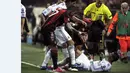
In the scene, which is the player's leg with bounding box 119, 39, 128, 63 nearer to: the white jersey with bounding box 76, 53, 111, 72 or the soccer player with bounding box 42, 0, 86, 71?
the white jersey with bounding box 76, 53, 111, 72

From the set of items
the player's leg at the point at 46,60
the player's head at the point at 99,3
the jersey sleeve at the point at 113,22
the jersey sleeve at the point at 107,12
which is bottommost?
the player's leg at the point at 46,60

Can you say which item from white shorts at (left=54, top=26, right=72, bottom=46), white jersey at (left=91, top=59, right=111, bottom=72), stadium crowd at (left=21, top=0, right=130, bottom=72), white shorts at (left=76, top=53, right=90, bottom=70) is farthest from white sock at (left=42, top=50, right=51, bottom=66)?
white jersey at (left=91, top=59, right=111, bottom=72)

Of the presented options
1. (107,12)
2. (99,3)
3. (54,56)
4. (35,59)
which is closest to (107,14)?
(107,12)

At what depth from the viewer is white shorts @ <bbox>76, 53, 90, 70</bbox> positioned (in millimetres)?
6523

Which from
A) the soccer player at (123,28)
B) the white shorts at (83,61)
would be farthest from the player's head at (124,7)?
the white shorts at (83,61)

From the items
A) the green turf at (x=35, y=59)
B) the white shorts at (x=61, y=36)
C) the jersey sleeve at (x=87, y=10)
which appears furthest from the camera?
the jersey sleeve at (x=87, y=10)

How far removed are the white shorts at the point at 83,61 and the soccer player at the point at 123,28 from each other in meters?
0.31

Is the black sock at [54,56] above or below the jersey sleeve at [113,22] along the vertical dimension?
below

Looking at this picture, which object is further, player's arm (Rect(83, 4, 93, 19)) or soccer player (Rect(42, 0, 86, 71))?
player's arm (Rect(83, 4, 93, 19))

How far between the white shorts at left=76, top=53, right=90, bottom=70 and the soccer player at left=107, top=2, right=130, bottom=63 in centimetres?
31

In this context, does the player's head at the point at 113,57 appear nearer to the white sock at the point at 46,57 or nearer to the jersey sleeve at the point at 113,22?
the jersey sleeve at the point at 113,22

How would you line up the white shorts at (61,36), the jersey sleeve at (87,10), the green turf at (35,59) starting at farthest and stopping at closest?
the jersey sleeve at (87,10) < the white shorts at (61,36) < the green turf at (35,59)

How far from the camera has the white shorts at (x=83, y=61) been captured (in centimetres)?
652
